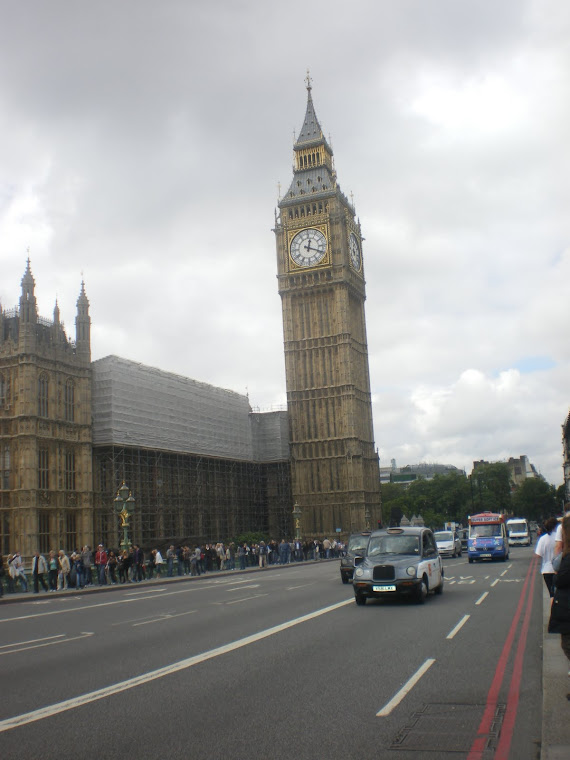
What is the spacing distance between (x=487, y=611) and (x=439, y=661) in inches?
240

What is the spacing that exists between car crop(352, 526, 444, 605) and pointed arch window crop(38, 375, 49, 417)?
36594 millimetres

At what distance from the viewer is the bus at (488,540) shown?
125 feet

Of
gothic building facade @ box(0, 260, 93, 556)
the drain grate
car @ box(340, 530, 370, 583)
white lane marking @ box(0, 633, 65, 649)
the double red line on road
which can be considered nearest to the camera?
the double red line on road

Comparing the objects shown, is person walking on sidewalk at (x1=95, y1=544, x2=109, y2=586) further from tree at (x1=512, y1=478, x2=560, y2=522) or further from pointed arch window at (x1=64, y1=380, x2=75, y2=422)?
tree at (x1=512, y1=478, x2=560, y2=522)

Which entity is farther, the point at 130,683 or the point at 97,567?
the point at 97,567

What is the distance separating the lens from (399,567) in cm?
1733

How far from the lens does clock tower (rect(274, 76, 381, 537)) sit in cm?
7581

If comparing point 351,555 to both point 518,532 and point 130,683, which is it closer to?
point 130,683

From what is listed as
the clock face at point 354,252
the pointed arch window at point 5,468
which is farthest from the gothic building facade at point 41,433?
the clock face at point 354,252

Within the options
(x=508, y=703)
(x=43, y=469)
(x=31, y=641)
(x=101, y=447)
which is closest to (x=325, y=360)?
(x=101, y=447)

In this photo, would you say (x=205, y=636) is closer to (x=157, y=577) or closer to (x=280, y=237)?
(x=157, y=577)

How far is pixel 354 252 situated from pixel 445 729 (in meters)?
79.9

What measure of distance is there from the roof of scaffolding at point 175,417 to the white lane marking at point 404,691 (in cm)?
4821

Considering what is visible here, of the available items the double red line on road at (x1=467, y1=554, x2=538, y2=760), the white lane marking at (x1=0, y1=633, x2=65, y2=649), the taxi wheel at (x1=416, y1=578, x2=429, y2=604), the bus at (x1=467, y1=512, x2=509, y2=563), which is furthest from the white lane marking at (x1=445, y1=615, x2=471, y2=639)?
the bus at (x1=467, y1=512, x2=509, y2=563)
